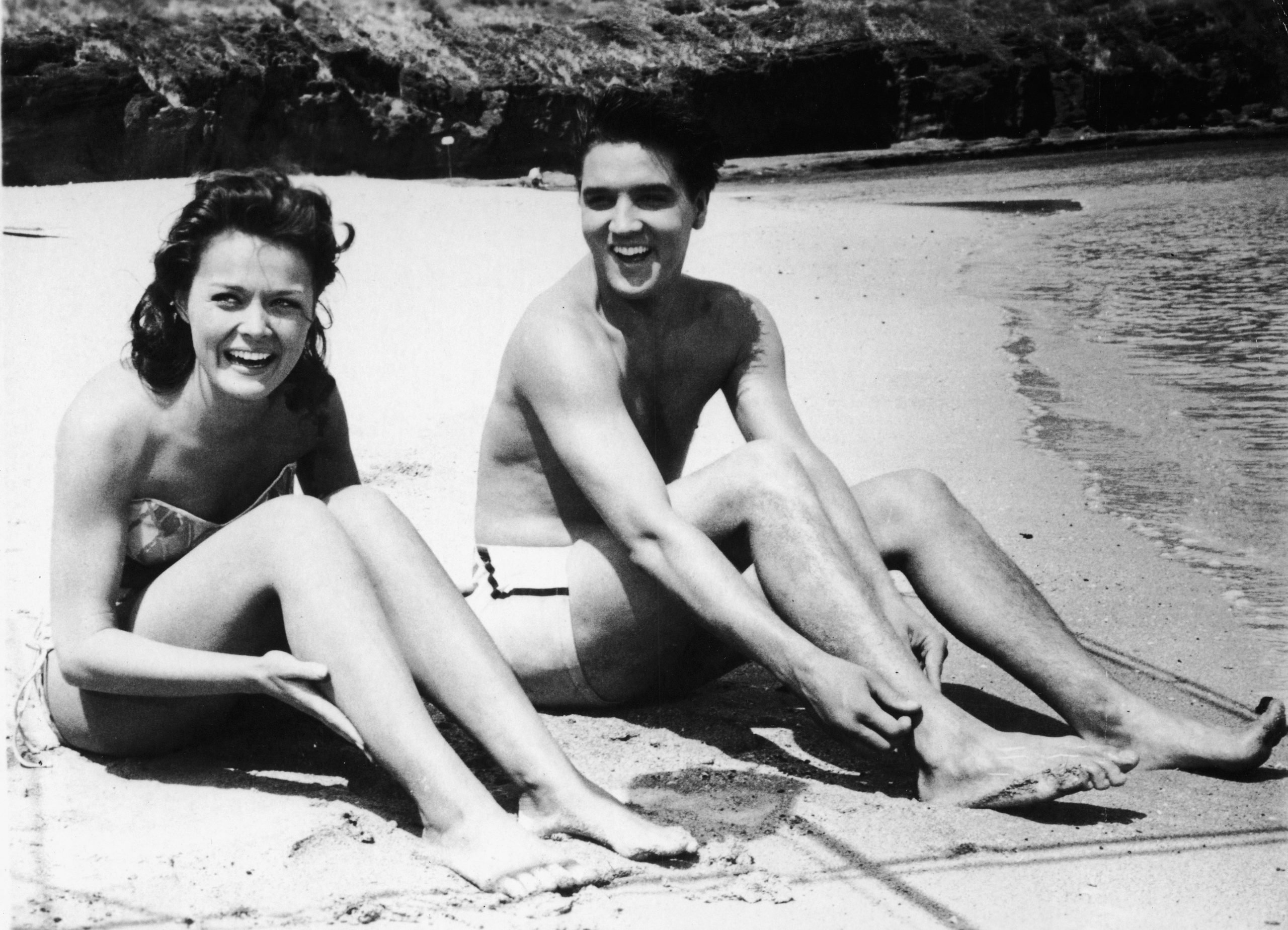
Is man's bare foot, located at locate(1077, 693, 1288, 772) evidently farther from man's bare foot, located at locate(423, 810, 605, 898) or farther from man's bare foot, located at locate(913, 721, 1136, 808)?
man's bare foot, located at locate(423, 810, 605, 898)

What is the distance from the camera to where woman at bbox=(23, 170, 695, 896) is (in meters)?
1.83

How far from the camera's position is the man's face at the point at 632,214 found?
2377 mm

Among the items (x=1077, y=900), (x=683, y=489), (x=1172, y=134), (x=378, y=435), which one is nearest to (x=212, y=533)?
(x=683, y=489)

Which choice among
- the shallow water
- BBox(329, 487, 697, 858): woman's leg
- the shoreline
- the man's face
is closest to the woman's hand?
BBox(329, 487, 697, 858): woman's leg

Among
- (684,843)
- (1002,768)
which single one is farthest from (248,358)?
(1002,768)

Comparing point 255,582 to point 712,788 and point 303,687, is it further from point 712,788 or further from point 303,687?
point 712,788

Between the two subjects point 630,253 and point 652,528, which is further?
point 630,253

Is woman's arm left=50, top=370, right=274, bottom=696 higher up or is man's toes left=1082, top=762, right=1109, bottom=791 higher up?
woman's arm left=50, top=370, right=274, bottom=696

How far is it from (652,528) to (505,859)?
22.5 inches

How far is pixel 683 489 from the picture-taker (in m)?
2.20

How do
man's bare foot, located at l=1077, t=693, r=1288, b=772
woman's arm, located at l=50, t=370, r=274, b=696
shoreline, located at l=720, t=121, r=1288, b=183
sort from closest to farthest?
woman's arm, located at l=50, t=370, r=274, b=696 → man's bare foot, located at l=1077, t=693, r=1288, b=772 → shoreline, located at l=720, t=121, r=1288, b=183

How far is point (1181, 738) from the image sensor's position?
215cm

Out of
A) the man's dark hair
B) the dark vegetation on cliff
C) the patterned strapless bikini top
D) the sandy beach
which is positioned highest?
the dark vegetation on cliff

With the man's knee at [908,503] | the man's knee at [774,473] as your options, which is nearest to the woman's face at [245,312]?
the man's knee at [774,473]
